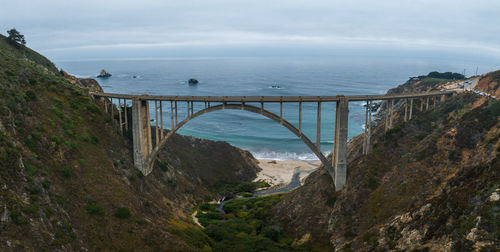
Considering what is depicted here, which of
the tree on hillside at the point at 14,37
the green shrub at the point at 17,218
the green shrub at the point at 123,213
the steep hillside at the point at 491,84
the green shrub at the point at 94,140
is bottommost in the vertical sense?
the green shrub at the point at 123,213

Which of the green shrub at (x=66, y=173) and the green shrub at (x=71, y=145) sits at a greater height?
the green shrub at (x=71, y=145)

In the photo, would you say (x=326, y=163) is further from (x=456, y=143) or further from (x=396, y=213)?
(x=456, y=143)

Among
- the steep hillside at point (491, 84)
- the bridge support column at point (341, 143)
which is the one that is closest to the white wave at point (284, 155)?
the steep hillside at point (491, 84)

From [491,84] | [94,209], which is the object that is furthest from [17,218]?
[491,84]

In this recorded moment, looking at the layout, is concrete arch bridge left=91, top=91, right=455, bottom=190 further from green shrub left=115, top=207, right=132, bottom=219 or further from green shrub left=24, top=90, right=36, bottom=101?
green shrub left=115, top=207, right=132, bottom=219

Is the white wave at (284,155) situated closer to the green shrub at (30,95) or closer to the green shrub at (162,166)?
the green shrub at (162,166)

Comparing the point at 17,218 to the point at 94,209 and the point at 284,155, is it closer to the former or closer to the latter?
the point at 94,209

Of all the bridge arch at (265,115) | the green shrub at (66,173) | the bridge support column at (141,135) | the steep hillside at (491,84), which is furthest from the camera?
the steep hillside at (491,84)
